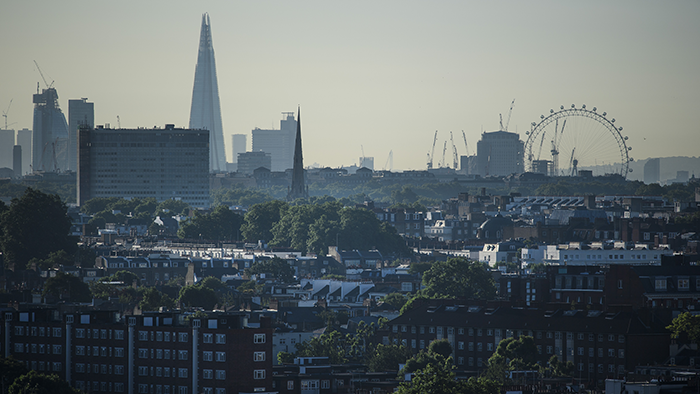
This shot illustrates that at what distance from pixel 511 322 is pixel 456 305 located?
21.7ft

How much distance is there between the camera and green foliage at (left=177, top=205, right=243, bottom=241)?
181m

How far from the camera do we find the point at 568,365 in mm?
77062

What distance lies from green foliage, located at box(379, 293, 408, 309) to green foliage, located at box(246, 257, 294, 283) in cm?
1977

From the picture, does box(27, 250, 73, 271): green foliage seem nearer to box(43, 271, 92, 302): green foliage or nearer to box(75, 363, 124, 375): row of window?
box(43, 271, 92, 302): green foliage

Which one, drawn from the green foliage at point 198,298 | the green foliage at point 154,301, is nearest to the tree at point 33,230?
the green foliage at point 198,298

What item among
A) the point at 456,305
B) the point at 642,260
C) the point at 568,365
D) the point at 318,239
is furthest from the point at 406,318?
the point at 318,239

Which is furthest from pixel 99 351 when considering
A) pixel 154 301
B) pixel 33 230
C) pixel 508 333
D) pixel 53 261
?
pixel 33 230

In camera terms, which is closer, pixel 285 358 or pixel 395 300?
pixel 285 358

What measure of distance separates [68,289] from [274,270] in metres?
26.4

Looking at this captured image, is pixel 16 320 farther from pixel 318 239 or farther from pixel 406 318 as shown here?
pixel 318 239

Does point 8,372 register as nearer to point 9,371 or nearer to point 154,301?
point 9,371

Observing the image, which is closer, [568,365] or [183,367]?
[183,367]

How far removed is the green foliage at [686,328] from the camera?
3061 inches

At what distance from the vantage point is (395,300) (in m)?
105
